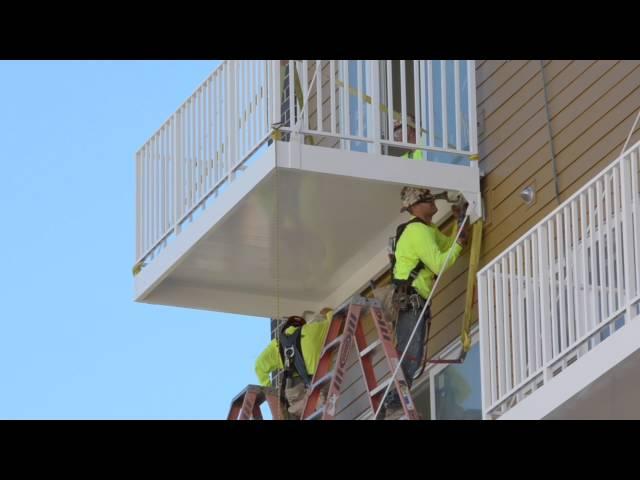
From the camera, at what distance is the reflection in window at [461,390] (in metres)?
14.0

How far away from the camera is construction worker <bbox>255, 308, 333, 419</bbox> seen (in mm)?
15281

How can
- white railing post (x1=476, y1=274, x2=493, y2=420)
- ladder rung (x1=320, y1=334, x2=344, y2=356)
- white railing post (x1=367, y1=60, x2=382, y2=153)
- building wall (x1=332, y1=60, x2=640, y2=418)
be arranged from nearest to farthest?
white railing post (x1=476, y1=274, x2=493, y2=420)
building wall (x1=332, y1=60, x2=640, y2=418)
white railing post (x1=367, y1=60, x2=382, y2=153)
ladder rung (x1=320, y1=334, x2=344, y2=356)

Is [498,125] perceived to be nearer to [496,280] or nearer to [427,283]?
[427,283]

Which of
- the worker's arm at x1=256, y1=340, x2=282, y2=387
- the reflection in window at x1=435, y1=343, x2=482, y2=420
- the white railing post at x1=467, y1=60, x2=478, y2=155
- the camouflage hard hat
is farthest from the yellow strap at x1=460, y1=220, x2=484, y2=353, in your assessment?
the worker's arm at x1=256, y1=340, x2=282, y2=387

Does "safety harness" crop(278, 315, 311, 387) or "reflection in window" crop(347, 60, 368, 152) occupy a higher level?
"reflection in window" crop(347, 60, 368, 152)

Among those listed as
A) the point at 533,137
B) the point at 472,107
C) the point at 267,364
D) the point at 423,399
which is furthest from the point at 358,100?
the point at 267,364

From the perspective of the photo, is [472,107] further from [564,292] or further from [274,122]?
[564,292]

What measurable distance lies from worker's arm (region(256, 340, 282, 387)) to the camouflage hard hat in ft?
8.87

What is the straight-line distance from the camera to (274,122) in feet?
44.6

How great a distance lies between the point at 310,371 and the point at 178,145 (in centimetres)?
233

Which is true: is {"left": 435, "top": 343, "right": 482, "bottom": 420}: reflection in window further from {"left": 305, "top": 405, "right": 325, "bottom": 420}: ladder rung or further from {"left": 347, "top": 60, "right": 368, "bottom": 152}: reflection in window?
{"left": 347, "top": 60, "right": 368, "bottom": 152}: reflection in window

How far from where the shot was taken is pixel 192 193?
15188mm
